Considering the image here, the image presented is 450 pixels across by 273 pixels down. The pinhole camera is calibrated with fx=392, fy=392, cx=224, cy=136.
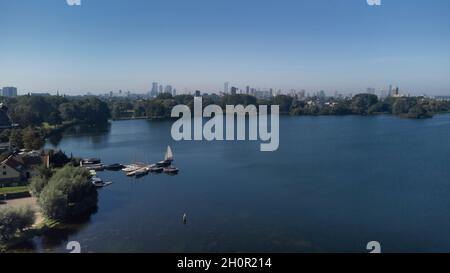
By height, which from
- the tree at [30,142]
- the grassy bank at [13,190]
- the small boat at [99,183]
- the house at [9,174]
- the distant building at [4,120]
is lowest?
the small boat at [99,183]

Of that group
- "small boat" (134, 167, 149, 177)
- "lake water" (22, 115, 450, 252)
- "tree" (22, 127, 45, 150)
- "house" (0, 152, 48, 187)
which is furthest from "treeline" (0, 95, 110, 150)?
"small boat" (134, 167, 149, 177)

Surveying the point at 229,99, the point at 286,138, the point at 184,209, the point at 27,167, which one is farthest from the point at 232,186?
the point at 229,99

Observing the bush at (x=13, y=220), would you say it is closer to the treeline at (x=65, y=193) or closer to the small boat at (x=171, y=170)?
the treeline at (x=65, y=193)

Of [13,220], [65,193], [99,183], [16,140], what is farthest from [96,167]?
[13,220]

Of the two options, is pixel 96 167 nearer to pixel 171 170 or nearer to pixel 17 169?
pixel 171 170

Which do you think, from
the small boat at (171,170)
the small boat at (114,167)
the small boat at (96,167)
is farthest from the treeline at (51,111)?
the small boat at (171,170)

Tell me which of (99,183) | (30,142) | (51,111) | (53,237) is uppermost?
(51,111)

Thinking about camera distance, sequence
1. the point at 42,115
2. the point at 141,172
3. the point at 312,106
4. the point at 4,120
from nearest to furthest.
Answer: the point at 141,172, the point at 4,120, the point at 42,115, the point at 312,106
